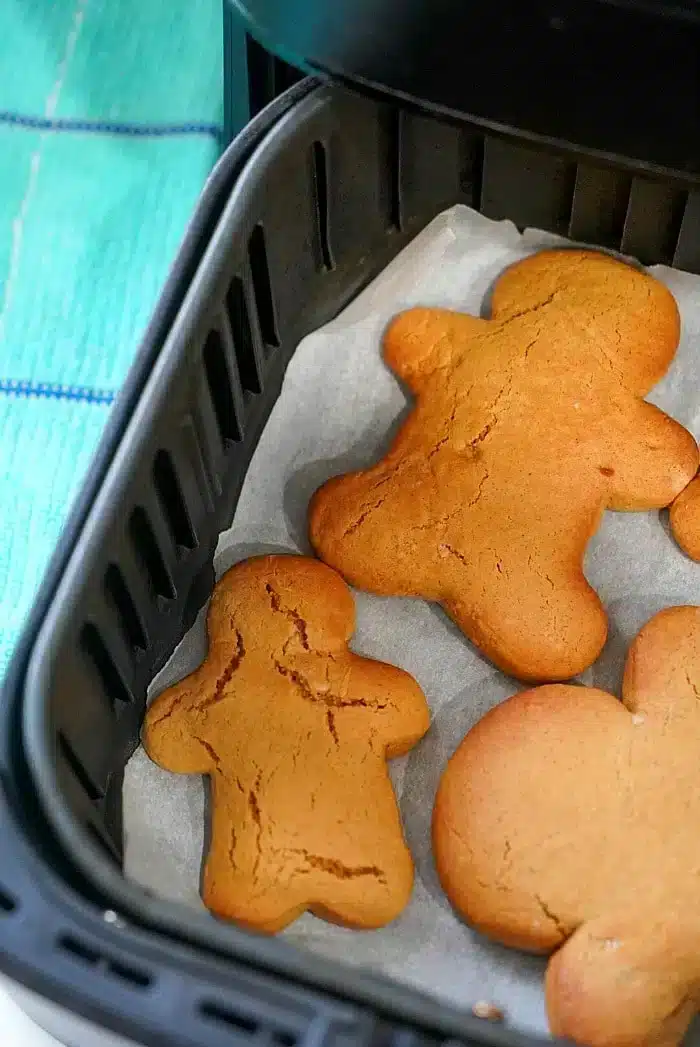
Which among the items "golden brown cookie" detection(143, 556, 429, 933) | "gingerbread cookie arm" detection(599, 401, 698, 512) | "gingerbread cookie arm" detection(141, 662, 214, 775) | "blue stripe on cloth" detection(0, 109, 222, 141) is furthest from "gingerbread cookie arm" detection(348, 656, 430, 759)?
"blue stripe on cloth" detection(0, 109, 222, 141)

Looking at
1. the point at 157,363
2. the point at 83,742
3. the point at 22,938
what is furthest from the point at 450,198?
the point at 22,938

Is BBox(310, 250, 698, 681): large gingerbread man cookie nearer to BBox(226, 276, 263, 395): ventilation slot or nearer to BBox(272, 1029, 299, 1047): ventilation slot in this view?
BBox(226, 276, 263, 395): ventilation slot

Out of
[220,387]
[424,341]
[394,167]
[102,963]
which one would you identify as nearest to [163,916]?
[102,963]

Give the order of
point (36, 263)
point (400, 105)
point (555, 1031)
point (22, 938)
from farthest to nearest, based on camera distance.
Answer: point (36, 263)
point (400, 105)
point (555, 1031)
point (22, 938)

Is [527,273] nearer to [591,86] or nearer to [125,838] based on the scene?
[591,86]

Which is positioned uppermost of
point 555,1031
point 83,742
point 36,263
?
point 36,263

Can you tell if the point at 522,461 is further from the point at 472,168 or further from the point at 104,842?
the point at 104,842
